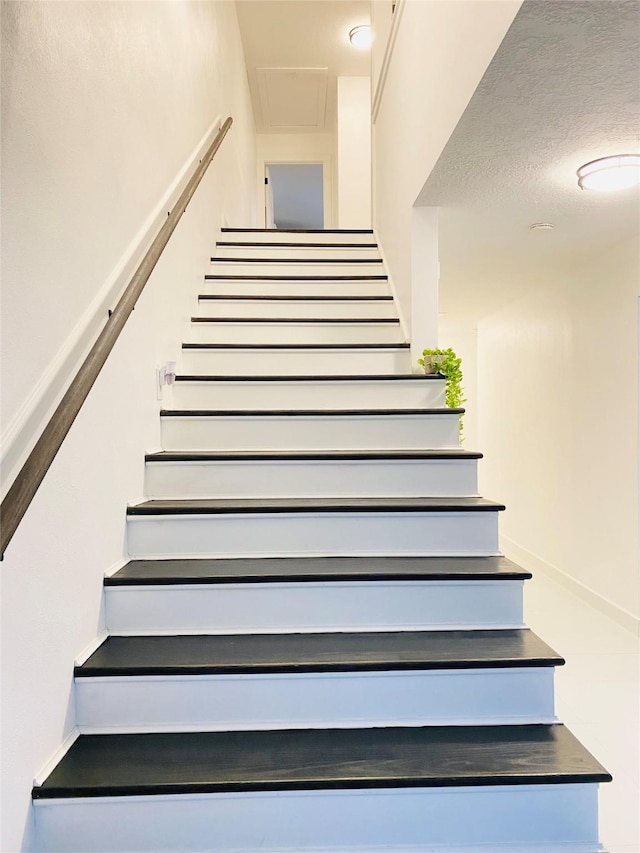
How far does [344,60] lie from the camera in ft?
19.2

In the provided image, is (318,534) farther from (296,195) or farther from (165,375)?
(296,195)

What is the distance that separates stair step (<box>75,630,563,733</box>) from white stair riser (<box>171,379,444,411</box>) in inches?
51.0

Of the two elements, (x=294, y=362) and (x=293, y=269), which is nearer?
(x=294, y=362)

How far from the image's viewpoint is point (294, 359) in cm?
296

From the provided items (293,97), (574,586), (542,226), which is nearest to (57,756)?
(542,226)

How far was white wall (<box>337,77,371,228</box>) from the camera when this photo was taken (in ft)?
20.3

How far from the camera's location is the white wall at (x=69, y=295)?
1255mm

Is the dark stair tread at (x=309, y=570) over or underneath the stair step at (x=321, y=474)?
underneath

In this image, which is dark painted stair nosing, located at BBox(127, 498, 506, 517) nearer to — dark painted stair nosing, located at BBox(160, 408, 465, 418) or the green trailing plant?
Answer: dark painted stair nosing, located at BBox(160, 408, 465, 418)

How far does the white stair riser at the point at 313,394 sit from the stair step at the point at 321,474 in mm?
514

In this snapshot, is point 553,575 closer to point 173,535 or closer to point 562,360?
point 562,360

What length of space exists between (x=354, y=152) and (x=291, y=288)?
3.50 m

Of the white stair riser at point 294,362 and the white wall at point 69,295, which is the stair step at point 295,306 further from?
the white wall at point 69,295

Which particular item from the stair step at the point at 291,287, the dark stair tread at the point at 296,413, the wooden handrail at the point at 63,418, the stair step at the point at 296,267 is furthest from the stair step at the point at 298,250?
the wooden handrail at the point at 63,418
